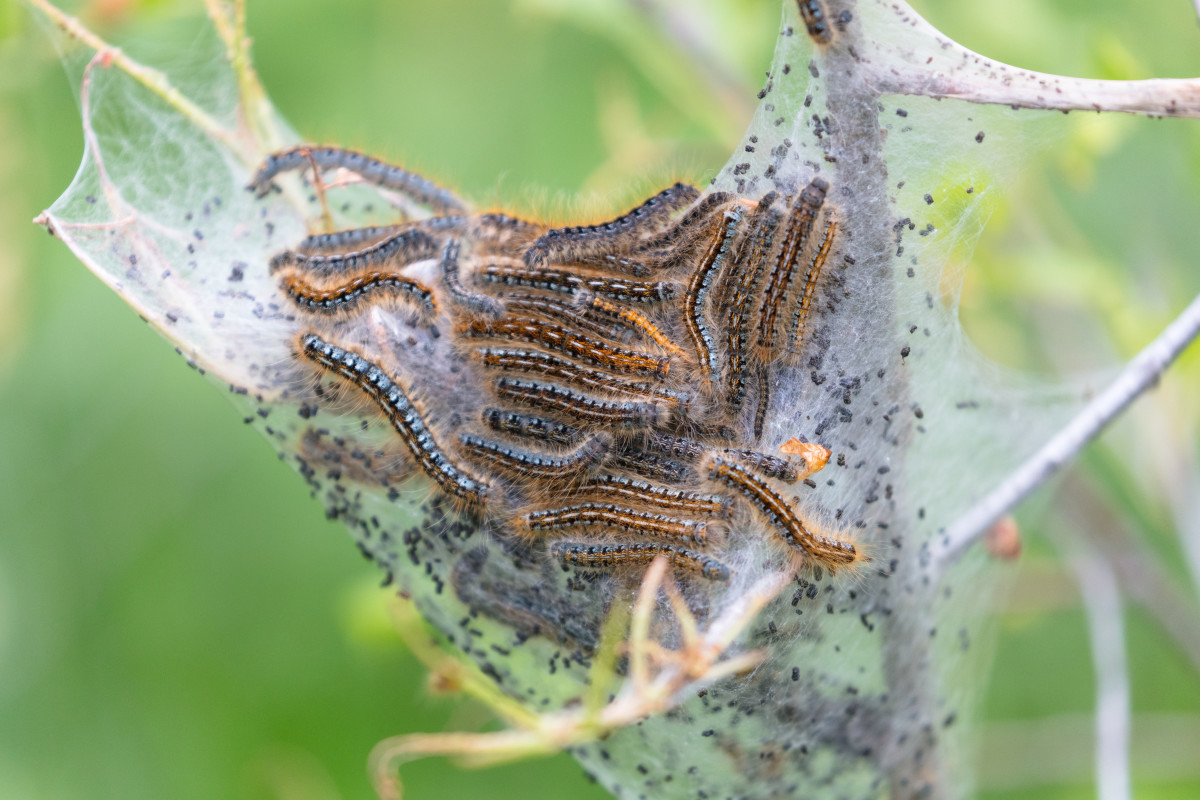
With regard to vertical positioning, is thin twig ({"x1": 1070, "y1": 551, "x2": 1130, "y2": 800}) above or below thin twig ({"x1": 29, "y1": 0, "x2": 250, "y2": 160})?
above

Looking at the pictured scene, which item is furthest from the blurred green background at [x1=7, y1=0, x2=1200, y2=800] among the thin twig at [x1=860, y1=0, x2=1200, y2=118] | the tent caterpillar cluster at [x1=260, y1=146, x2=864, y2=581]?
the thin twig at [x1=860, y1=0, x2=1200, y2=118]

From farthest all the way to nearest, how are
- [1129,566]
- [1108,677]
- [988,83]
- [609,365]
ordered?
1. [1129,566]
2. [1108,677]
3. [609,365]
4. [988,83]

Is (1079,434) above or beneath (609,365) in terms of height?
above

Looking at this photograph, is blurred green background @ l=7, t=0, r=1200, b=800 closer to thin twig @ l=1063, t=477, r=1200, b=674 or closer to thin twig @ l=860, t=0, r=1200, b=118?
thin twig @ l=1063, t=477, r=1200, b=674

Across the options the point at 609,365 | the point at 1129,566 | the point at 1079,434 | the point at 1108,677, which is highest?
the point at 1129,566

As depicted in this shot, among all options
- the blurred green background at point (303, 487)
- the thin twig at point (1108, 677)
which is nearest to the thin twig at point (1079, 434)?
the thin twig at point (1108, 677)

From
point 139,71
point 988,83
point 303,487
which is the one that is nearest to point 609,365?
point 988,83

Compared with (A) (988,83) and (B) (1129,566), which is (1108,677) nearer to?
(B) (1129,566)

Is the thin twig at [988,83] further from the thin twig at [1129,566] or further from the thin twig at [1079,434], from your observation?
the thin twig at [1129,566]

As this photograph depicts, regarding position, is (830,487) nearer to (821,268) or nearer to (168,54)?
(821,268)
